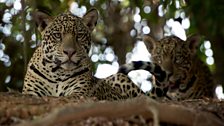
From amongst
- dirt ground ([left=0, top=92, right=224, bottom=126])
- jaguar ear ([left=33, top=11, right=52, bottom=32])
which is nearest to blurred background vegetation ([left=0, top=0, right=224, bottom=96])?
jaguar ear ([left=33, top=11, right=52, bottom=32])

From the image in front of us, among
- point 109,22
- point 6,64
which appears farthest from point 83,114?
point 109,22

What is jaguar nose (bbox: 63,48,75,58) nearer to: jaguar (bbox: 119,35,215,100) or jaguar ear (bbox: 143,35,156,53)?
jaguar (bbox: 119,35,215,100)

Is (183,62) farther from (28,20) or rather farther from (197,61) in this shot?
A: (28,20)

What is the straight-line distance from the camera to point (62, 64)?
9.75 m

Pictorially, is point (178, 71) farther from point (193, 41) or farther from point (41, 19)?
point (41, 19)

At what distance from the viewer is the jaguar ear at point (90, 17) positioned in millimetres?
10252

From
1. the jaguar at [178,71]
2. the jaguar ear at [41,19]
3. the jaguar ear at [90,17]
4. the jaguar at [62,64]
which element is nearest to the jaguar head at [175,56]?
the jaguar at [178,71]

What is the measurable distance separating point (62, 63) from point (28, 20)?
2384 mm

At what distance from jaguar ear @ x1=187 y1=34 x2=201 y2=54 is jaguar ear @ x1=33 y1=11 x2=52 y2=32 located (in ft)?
6.73

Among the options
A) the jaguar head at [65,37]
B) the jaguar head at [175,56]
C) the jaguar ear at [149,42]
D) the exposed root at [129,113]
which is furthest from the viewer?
the jaguar ear at [149,42]

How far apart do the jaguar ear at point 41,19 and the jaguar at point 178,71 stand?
117 centimetres

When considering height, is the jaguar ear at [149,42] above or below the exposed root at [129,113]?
above

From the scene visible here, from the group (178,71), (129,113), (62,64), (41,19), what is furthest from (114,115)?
(178,71)

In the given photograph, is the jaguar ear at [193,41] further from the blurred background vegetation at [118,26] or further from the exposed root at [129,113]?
the exposed root at [129,113]
